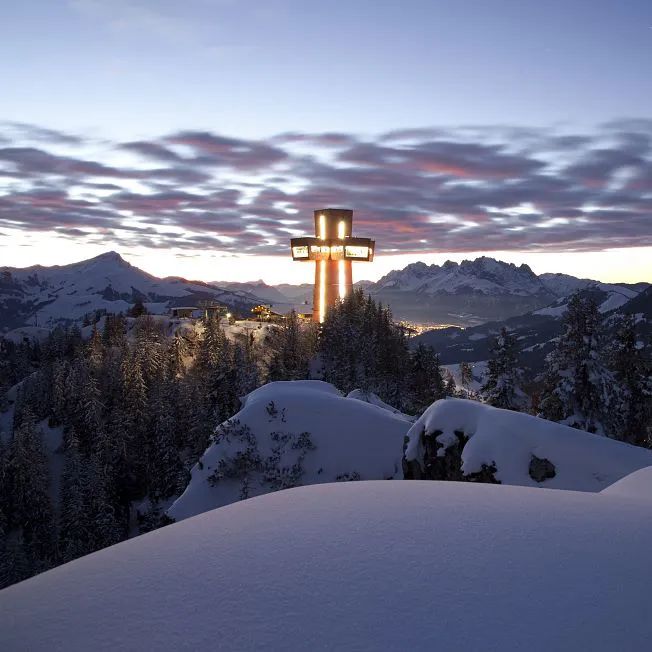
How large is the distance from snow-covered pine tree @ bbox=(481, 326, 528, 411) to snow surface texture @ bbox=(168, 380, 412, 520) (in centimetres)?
1399

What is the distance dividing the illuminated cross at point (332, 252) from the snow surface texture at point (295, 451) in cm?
7137

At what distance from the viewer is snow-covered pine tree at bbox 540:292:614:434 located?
111 ft

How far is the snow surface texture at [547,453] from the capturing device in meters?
14.2

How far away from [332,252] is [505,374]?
65094 millimetres

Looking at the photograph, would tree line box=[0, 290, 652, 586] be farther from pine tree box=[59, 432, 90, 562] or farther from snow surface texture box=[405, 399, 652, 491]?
snow surface texture box=[405, 399, 652, 491]

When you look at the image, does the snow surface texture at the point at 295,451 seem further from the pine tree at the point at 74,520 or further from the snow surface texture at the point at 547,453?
the pine tree at the point at 74,520

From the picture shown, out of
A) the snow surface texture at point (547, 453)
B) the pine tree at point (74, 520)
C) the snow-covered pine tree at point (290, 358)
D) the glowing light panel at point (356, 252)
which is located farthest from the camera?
the glowing light panel at point (356, 252)

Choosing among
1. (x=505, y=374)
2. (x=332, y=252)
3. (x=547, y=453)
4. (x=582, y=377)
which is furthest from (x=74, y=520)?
(x=332, y=252)

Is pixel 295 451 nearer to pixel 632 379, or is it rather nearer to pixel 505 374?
pixel 505 374

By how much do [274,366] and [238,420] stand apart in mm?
37253

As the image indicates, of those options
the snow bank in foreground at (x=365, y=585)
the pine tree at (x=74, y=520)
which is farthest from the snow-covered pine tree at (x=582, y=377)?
the pine tree at (x=74, y=520)

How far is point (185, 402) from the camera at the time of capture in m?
65.9

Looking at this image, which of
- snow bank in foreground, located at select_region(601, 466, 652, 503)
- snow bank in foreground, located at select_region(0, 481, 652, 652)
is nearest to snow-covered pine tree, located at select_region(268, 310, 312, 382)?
snow bank in foreground, located at select_region(601, 466, 652, 503)

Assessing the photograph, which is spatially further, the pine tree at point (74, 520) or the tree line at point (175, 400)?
the pine tree at point (74, 520)
